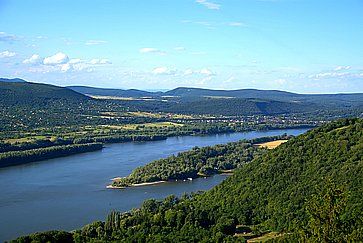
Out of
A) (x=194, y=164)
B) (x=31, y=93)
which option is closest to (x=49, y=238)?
(x=194, y=164)

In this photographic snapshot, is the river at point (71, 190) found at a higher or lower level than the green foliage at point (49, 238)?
lower

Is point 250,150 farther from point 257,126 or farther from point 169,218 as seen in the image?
point 257,126

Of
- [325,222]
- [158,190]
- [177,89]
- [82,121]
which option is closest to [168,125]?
[82,121]

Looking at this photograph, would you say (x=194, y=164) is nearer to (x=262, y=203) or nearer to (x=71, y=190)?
(x=71, y=190)

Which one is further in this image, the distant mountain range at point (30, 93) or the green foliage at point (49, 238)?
the distant mountain range at point (30, 93)

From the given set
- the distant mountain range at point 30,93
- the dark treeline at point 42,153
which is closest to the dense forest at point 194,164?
the dark treeline at point 42,153

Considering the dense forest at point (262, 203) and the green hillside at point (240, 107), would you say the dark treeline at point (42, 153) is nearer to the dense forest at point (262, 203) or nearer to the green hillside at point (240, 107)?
the dense forest at point (262, 203)

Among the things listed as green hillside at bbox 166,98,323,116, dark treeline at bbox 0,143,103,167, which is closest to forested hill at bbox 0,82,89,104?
green hillside at bbox 166,98,323,116
